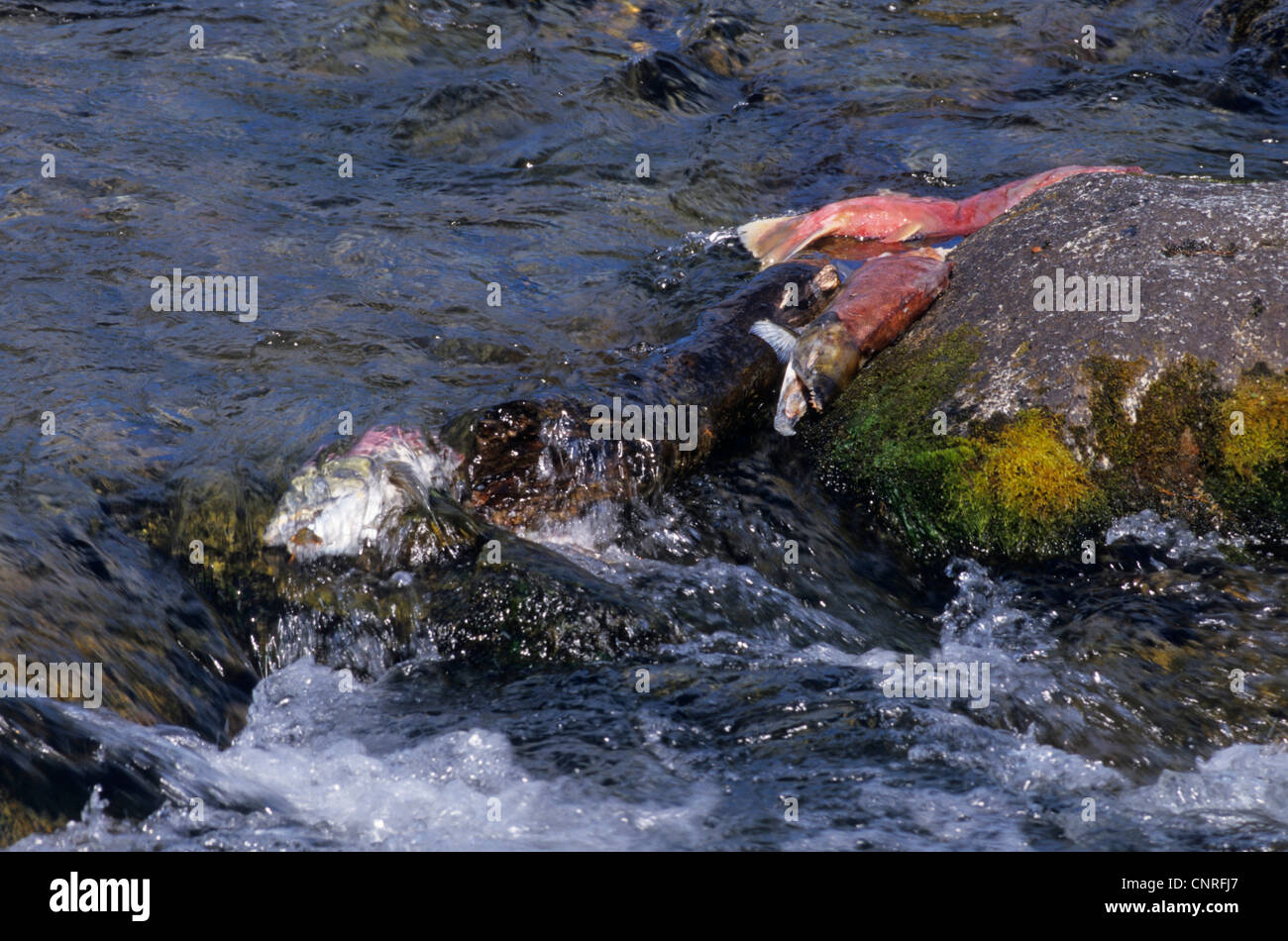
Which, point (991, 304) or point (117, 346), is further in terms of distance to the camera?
point (117, 346)

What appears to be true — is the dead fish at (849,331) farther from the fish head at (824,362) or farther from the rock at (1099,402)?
the rock at (1099,402)

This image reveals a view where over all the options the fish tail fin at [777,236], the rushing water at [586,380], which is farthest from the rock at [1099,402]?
the fish tail fin at [777,236]

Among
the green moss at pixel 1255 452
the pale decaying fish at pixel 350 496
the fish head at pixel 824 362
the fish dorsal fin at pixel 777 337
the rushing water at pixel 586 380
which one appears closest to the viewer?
the rushing water at pixel 586 380

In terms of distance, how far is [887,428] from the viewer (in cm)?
572

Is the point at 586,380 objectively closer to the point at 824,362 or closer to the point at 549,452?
the point at 549,452

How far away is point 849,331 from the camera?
19.6 feet

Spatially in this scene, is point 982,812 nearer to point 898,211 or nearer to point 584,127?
point 898,211

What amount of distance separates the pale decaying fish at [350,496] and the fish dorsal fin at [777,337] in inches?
72.8

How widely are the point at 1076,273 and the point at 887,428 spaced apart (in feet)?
3.83

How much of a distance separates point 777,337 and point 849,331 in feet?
1.24

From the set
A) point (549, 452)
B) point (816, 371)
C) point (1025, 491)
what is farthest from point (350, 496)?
point (1025, 491)

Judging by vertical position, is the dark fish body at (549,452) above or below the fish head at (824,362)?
below

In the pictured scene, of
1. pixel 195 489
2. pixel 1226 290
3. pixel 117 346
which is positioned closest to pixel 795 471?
pixel 1226 290

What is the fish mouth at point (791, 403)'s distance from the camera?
5.89m
